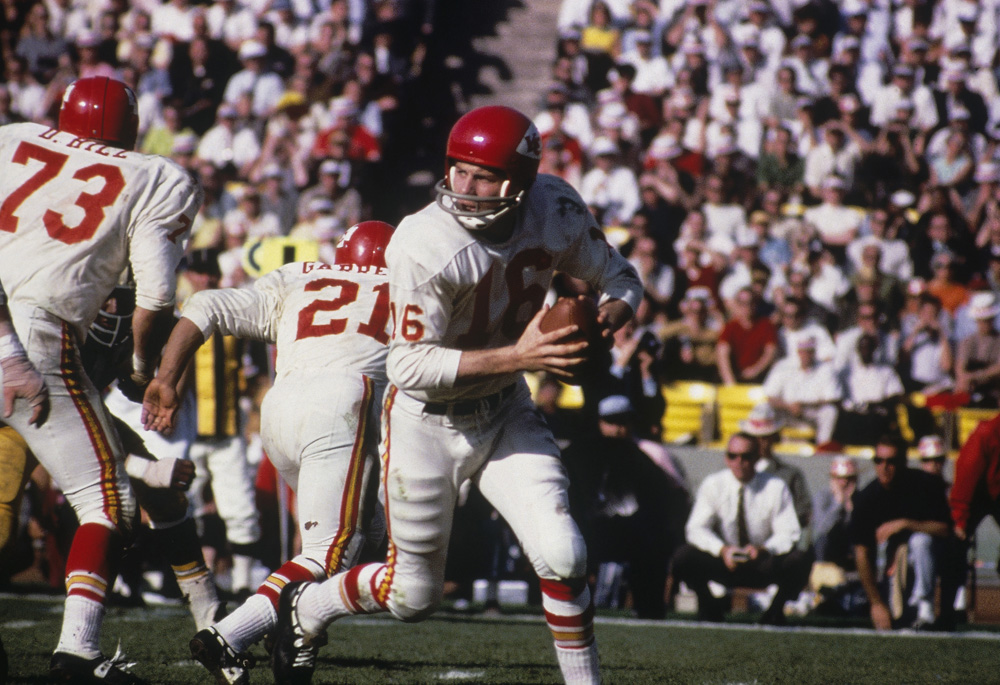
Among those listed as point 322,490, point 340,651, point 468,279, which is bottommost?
point 340,651

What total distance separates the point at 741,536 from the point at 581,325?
454cm

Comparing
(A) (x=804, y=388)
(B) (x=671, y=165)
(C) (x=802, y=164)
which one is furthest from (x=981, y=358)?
(B) (x=671, y=165)

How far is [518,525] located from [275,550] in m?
4.70

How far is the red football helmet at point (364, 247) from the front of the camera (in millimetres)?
4727

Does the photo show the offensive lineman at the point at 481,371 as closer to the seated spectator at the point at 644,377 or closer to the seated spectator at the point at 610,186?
the seated spectator at the point at 644,377

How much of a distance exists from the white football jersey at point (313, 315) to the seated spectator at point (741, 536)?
11.8 feet

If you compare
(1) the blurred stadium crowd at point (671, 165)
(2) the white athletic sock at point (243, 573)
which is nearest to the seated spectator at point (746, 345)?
(1) the blurred stadium crowd at point (671, 165)

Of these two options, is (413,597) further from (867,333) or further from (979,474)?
(867,333)

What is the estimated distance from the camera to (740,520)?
25.1 ft

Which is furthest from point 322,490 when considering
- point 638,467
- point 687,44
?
point 687,44

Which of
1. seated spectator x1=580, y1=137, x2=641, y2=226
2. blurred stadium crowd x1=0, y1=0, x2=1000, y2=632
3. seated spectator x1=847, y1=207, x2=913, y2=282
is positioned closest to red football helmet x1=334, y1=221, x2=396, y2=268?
blurred stadium crowd x1=0, y1=0, x2=1000, y2=632

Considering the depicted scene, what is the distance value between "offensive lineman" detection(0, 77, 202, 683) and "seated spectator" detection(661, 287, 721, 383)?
19.3 ft

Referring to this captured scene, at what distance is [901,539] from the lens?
24.8 ft

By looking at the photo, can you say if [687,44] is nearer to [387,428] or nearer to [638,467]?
[638,467]
